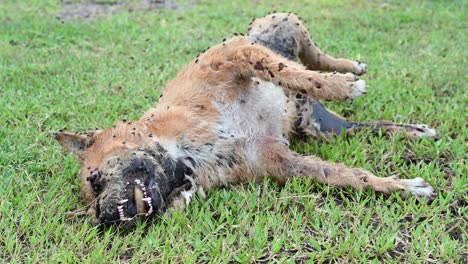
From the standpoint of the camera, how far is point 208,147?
4.24 m

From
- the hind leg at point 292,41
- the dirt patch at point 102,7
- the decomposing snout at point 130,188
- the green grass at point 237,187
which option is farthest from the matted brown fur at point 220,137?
the dirt patch at point 102,7

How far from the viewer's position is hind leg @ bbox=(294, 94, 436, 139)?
16.3 ft

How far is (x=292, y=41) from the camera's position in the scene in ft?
18.8

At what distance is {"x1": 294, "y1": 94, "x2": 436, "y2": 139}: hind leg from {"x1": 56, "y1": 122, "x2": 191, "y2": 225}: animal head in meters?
1.45

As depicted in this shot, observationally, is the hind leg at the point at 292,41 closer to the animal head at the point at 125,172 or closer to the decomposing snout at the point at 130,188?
the animal head at the point at 125,172

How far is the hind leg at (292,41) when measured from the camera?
5.68 metres

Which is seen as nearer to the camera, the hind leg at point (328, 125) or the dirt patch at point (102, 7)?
the hind leg at point (328, 125)

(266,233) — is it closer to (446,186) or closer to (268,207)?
(268,207)

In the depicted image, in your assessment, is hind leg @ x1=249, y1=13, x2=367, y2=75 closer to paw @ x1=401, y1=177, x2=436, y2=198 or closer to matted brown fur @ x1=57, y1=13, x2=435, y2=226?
matted brown fur @ x1=57, y1=13, x2=435, y2=226

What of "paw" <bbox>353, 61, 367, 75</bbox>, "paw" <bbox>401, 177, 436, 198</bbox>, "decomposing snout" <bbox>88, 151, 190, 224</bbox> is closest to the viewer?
"decomposing snout" <bbox>88, 151, 190, 224</bbox>

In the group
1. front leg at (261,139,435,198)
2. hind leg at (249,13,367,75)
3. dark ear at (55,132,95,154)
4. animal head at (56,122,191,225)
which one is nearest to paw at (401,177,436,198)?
front leg at (261,139,435,198)

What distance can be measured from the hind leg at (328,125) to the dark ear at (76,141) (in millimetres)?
1882

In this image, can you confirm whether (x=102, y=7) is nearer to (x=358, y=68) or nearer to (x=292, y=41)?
(x=292, y=41)

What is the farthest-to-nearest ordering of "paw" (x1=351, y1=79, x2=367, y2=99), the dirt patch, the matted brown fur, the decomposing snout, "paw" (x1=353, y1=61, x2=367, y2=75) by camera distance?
the dirt patch < "paw" (x1=353, y1=61, x2=367, y2=75) < "paw" (x1=351, y1=79, x2=367, y2=99) < the matted brown fur < the decomposing snout
